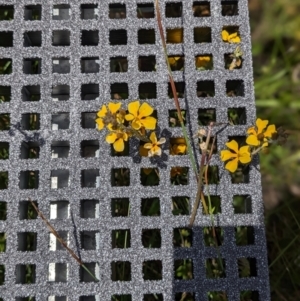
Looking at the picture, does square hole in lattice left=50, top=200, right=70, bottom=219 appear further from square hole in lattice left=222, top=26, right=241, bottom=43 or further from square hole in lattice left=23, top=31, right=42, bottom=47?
square hole in lattice left=222, top=26, right=241, bottom=43

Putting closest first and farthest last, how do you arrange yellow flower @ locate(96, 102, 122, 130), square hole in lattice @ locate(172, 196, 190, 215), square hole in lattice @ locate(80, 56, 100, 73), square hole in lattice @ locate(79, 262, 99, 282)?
yellow flower @ locate(96, 102, 122, 130) < square hole in lattice @ locate(79, 262, 99, 282) < square hole in lattice @ locate(80, 56, 100, 73) < square hole in lattice @ locate(172, 196, 190, 215)

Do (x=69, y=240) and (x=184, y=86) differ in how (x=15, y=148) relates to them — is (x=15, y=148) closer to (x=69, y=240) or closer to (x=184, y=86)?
(x=69, y=240)

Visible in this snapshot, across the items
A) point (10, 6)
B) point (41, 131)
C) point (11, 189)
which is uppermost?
point (10, 6)

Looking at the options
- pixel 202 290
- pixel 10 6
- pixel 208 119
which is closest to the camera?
pixel 202 290

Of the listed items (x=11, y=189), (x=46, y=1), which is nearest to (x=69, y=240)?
(x=11, y=189)

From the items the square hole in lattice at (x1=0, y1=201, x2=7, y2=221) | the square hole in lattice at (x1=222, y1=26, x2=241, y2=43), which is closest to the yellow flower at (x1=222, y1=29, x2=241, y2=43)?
the square hole in lattice at (x1=222, y1=26, x2=241, y2=43)

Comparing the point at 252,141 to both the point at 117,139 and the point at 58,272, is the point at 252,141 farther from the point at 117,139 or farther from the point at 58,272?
the point at 58,272
